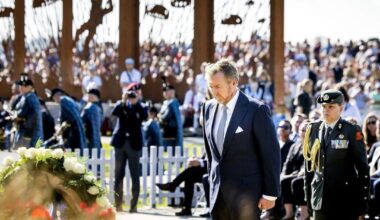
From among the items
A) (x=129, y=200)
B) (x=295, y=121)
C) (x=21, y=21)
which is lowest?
(x=129, y=200)

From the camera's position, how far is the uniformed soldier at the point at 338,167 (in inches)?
396

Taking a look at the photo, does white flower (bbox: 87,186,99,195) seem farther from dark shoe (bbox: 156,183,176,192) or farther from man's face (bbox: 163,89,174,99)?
man's face (bbox: 163,89,174,99)

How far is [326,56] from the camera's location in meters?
32.0

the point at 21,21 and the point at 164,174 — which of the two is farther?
the point at 21,21

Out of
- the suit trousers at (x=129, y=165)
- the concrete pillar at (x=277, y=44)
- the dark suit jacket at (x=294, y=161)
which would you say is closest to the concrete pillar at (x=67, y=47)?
the concrete pillar at (x=277, y=44)

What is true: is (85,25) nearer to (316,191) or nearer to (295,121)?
(295,121)

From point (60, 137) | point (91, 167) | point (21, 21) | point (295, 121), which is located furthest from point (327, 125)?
point (21, 21)

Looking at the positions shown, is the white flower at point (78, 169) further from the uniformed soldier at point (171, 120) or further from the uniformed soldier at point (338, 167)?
the uniformed soldier at point (171, 120)

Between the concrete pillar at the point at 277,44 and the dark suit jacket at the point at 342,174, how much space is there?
16.4m

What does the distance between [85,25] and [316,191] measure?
726 inches

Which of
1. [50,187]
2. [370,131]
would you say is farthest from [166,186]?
[50,187]

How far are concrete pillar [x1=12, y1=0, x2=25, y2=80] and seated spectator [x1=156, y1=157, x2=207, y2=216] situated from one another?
44.7ft

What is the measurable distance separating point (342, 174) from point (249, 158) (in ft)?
6.42

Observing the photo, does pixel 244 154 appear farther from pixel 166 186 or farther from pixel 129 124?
pixel 166 186
